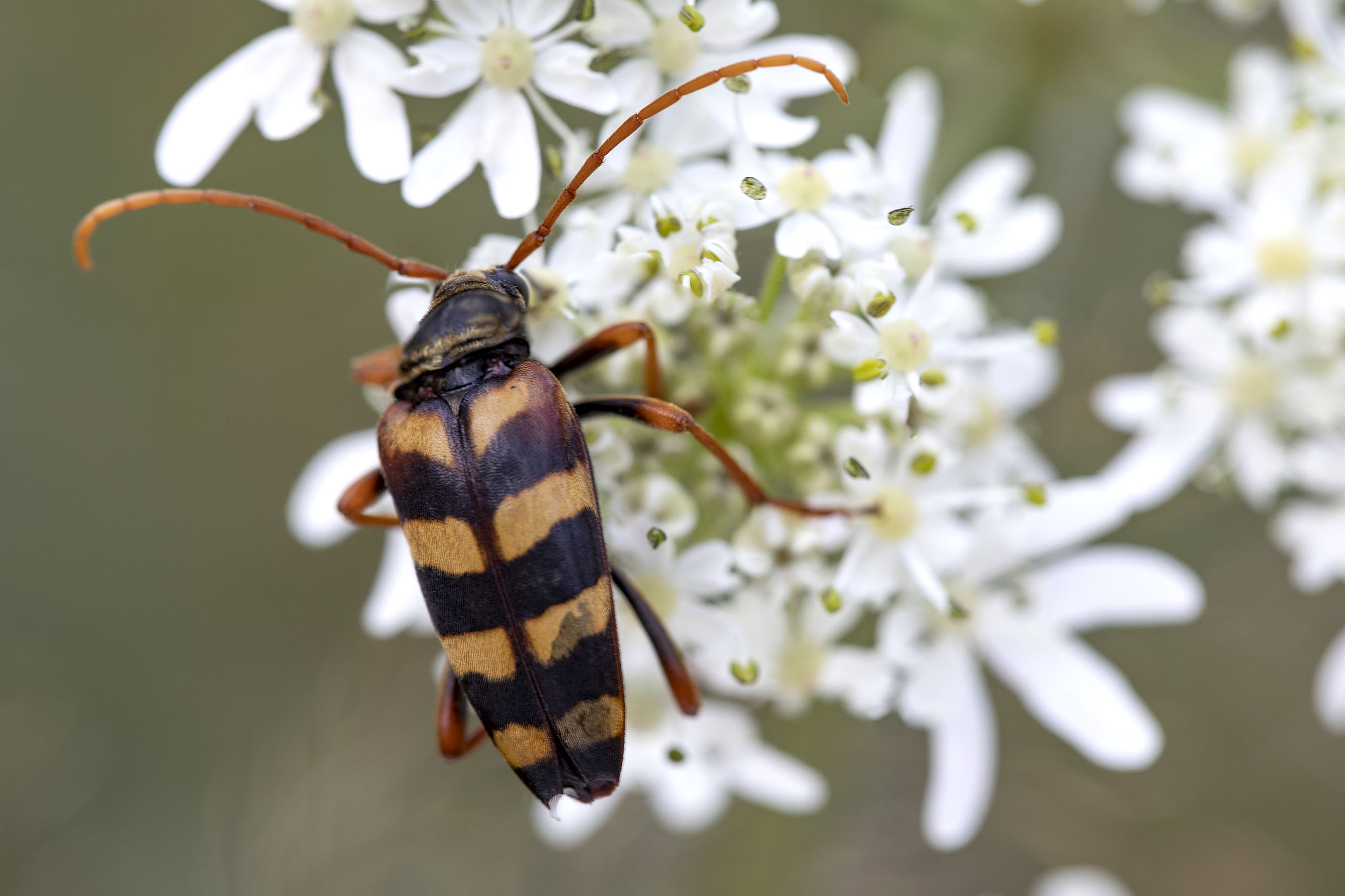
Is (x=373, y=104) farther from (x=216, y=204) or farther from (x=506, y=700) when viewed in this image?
(x=506, y=700)

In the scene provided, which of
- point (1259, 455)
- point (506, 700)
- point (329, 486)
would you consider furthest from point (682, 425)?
point (1259, 455)

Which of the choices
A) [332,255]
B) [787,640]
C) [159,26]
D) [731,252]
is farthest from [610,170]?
[159,26]

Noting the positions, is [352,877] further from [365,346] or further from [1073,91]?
[1073,91]

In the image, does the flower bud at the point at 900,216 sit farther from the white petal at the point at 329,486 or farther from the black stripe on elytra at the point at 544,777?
the white petal at the point at 329,486

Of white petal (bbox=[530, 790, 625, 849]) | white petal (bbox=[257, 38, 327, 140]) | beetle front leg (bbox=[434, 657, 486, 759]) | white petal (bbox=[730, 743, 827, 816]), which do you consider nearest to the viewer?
white petal (bbox=[257, 38, 327, 140])

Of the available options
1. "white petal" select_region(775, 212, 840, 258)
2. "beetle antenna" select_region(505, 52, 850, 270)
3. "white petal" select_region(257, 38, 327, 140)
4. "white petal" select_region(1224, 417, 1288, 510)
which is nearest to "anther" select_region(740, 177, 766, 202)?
"white petal" select_region(775, 212, 840, 258)

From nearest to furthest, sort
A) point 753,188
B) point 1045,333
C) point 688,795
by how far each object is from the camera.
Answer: point 753,188 → point 1045,333 → point 688,795

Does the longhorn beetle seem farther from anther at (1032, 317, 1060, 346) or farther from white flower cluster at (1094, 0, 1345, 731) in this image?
white flower cluster at (1094, 0, 1345, 731)
